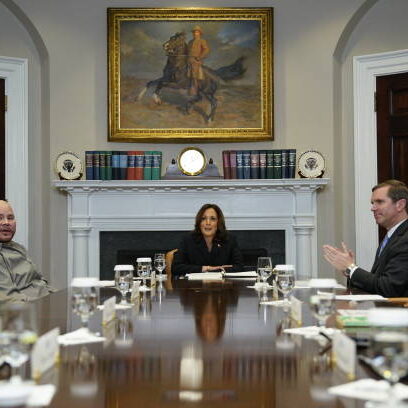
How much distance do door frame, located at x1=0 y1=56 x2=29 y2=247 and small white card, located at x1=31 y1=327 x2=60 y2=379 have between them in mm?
5007

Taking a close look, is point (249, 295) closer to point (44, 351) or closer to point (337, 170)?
point (44, 351)

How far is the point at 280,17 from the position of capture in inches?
260

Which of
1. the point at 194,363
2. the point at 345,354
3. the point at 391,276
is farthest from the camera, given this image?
the point at 391,276

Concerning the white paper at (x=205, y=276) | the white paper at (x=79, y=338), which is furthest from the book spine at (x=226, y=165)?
the white paper at (x=79, y=338)

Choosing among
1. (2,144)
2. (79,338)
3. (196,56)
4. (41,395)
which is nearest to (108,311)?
(79,338)

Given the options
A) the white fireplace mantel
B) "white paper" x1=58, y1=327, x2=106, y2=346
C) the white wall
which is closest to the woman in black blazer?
the white fireplace mantel

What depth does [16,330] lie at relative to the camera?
4.37 ft

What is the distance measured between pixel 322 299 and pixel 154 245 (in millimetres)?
4871

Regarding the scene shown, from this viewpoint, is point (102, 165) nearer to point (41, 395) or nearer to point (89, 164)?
point (89, 164)

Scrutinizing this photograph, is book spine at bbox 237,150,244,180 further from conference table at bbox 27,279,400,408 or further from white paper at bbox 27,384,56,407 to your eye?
white paper at bbox 27,384,56,407

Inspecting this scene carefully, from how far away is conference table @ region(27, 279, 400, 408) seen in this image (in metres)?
1.37

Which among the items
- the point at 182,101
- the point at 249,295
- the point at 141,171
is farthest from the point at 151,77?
the point at 249,295

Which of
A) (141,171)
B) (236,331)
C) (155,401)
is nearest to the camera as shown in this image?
(155,401)

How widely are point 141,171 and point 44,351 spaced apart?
4.98m
